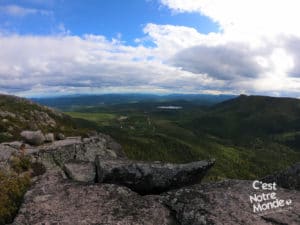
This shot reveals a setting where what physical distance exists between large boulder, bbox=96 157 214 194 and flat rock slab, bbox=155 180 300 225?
1969 millimetres

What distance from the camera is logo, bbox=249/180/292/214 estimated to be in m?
14.5

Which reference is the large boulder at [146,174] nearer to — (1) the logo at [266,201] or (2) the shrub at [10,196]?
(1) the logo at [266,201]

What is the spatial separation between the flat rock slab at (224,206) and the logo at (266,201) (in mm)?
104

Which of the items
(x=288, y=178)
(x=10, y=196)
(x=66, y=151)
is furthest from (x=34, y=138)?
(x=288, y=178)

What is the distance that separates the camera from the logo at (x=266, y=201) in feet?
47.4

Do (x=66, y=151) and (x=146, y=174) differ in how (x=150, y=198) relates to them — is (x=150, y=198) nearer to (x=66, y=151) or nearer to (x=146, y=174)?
(x=146, y=174)

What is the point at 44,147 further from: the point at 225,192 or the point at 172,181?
the point at 225,192

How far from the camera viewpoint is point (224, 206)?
1420cm

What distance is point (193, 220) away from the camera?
13.4m

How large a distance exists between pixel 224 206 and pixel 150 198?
358cm

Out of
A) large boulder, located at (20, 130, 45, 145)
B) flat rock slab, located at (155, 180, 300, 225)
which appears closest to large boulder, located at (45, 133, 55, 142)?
large boulder, located at (20, 130, 45, 145)

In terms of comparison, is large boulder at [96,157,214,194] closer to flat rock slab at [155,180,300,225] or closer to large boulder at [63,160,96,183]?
large boulder at [63,160,96,183]

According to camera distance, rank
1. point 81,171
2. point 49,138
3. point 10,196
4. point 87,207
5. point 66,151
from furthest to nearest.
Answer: point 49,138 → point 66,151 → point 81,171 → point 10,196 → point 87,207

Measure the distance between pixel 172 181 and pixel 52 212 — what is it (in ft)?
23.9
